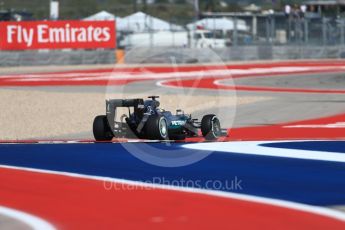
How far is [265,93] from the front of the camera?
22.3 m

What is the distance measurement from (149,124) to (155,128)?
97 millimetres

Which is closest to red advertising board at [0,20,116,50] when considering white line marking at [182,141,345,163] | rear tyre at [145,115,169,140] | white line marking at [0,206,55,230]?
rear tyre at [145,115,169,140]

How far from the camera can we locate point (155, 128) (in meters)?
11.3

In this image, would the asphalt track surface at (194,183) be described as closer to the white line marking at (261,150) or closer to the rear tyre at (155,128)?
the white line marking at (261,150)

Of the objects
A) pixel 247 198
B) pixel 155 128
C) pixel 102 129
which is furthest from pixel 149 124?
pixel 247 198

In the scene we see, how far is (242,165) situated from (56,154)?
8.37 feet

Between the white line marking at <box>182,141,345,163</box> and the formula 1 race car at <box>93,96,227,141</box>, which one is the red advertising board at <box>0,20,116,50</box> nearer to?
the formula 1 race car at <box>93,96,227,141</box>

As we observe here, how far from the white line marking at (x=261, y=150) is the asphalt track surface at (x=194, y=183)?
0.01m

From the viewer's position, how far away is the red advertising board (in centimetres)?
3988

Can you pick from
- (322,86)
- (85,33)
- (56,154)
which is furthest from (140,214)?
(85,33)

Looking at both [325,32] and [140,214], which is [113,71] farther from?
[140,214]

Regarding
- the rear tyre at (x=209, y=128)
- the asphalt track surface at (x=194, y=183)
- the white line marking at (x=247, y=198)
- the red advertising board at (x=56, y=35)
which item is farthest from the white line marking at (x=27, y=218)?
the red advertising board at (x=56, y=35)

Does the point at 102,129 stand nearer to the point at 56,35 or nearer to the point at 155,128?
the point at 155,128

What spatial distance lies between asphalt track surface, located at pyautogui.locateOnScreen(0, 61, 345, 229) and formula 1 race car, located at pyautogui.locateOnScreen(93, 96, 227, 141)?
0.23 metres
